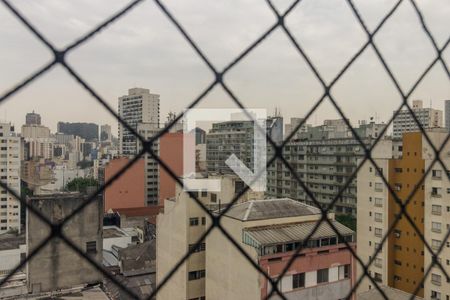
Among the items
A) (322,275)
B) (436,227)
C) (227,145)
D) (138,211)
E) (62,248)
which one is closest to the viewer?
(322,275)

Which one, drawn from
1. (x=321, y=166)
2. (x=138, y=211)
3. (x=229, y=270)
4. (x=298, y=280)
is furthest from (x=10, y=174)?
(x=321, y=166)

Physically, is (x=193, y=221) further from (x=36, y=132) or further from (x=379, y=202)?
(x=379, y=202)

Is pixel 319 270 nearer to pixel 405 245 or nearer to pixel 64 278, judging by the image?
pixel 64 278

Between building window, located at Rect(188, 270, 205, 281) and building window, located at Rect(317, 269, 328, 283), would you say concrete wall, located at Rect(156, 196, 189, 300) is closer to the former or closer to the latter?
building window, located at Rect(188, 270, 205, 281)

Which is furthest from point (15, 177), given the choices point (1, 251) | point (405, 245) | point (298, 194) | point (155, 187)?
point (405, 245)

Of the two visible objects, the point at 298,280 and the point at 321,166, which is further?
the point at 321,166

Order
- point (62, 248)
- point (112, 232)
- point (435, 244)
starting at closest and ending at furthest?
point (62, 248), point (435, 244), point (112, 232)

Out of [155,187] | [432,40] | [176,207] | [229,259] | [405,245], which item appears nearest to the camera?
[432,40]

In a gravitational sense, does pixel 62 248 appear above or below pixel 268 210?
below

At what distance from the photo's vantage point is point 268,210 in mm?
5027

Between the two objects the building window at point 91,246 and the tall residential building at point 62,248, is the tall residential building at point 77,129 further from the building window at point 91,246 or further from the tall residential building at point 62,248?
the building window at point 91,246

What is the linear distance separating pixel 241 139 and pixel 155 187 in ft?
16.4

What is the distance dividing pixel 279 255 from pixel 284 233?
1.09 ft

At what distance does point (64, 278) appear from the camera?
466cm
